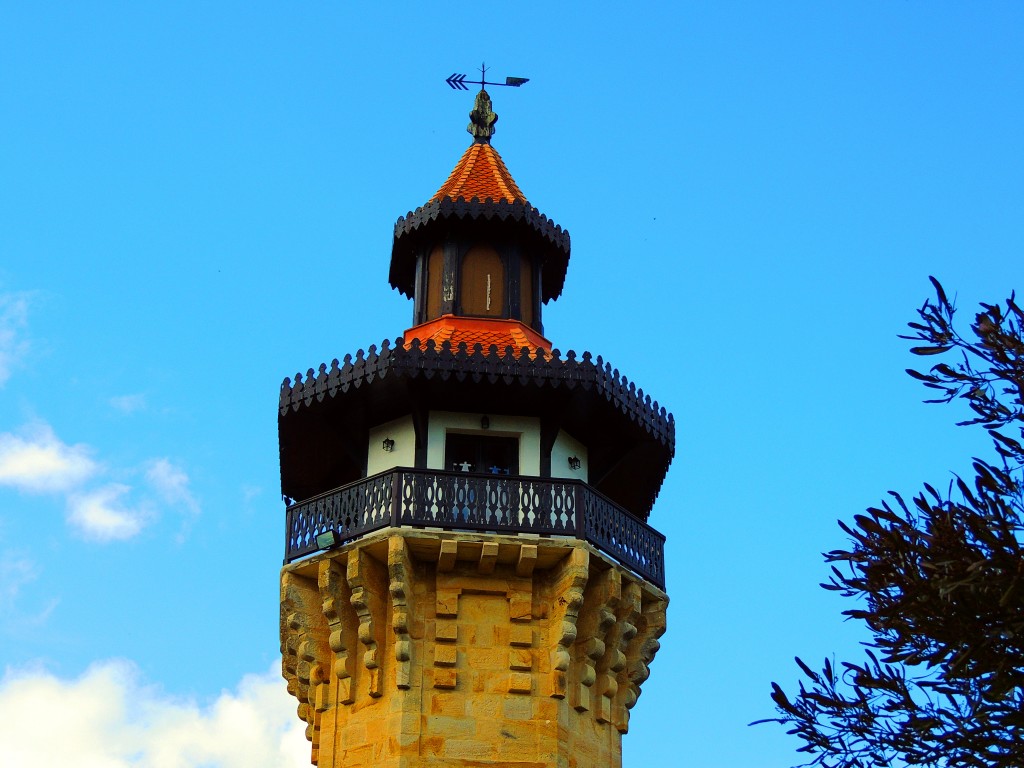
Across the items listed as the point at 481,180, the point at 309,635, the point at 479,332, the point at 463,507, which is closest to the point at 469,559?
the point at 463,507

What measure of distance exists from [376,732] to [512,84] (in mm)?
12601

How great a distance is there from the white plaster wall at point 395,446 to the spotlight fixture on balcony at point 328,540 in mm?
1363

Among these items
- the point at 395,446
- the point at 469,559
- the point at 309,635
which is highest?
the point at 395,446

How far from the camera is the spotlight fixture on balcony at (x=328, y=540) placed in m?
22.3

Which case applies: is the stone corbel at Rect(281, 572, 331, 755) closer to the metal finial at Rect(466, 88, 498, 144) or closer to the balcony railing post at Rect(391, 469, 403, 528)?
the balcony railing post at Rect(391, 469, 403, 528)

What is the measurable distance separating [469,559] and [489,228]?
20.9 ft

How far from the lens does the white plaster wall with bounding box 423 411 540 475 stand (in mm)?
23234

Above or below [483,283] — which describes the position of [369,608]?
below

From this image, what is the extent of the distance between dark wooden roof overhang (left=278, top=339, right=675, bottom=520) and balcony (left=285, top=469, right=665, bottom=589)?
130 centimetres

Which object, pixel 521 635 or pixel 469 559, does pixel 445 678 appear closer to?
pixel 521 635

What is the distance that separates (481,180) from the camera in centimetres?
2719

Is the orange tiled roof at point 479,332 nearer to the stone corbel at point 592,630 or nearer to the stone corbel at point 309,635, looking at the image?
the stone corbel at point 592,630

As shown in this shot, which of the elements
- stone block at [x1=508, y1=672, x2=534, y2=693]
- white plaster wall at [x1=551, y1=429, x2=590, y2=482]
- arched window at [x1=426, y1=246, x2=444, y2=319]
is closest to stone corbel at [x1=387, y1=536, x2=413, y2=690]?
stone block at [x1=508, y1=672, x2=534, y2=693]

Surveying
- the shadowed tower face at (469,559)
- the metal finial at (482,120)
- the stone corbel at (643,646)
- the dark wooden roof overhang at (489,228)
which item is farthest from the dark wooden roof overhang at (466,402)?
the metal finial at (482,120)
